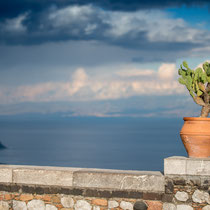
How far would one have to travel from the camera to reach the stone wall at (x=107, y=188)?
586 cm

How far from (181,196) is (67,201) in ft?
5.97

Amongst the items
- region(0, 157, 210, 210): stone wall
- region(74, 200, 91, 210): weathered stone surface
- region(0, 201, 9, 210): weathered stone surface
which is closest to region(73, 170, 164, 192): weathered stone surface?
region(0, 157, 210, 210): stone wall

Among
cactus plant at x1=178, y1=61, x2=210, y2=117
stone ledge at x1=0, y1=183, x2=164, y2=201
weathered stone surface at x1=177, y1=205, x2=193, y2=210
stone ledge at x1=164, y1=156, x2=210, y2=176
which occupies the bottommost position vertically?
weathered stone surface at x1=177, y1=205, x2=193, y2=210

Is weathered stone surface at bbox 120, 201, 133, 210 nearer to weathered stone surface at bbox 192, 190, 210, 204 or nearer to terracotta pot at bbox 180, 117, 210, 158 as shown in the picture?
weathered stone surface at bbox 192, 190, 210, 204

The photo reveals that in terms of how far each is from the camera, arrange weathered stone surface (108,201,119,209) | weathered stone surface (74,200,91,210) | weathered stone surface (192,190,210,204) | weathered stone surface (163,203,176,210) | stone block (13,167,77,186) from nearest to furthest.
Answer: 1. weathered stone surface (192,190,210,204)
2. weathered stone surface (163,203,176,210)
3. weathered stone surface (108,201,119,209)
4. weathered stone surface (74,200,91,210)
5. stone block (13,167,77,186)

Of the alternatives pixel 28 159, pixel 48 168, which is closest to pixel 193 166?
pixel 48 168

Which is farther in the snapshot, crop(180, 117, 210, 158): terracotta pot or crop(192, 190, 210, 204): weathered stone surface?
crop(180, 117, 210, 158): terracotta pot

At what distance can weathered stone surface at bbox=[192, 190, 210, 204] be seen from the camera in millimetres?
5809

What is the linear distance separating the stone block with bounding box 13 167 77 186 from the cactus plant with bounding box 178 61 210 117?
2.31 meters

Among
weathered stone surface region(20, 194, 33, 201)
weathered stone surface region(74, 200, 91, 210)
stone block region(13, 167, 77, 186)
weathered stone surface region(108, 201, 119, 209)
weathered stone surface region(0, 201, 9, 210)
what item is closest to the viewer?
weathered stone surface region(108, 201, 119, 209)

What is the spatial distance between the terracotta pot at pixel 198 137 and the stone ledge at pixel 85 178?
65 cm

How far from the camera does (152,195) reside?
6.06m

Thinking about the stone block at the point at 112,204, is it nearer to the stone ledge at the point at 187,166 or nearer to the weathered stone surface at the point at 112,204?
the weathered stone surface at the point at 112,204

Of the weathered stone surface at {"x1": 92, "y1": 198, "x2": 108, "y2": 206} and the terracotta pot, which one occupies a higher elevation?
the terracotta pot
